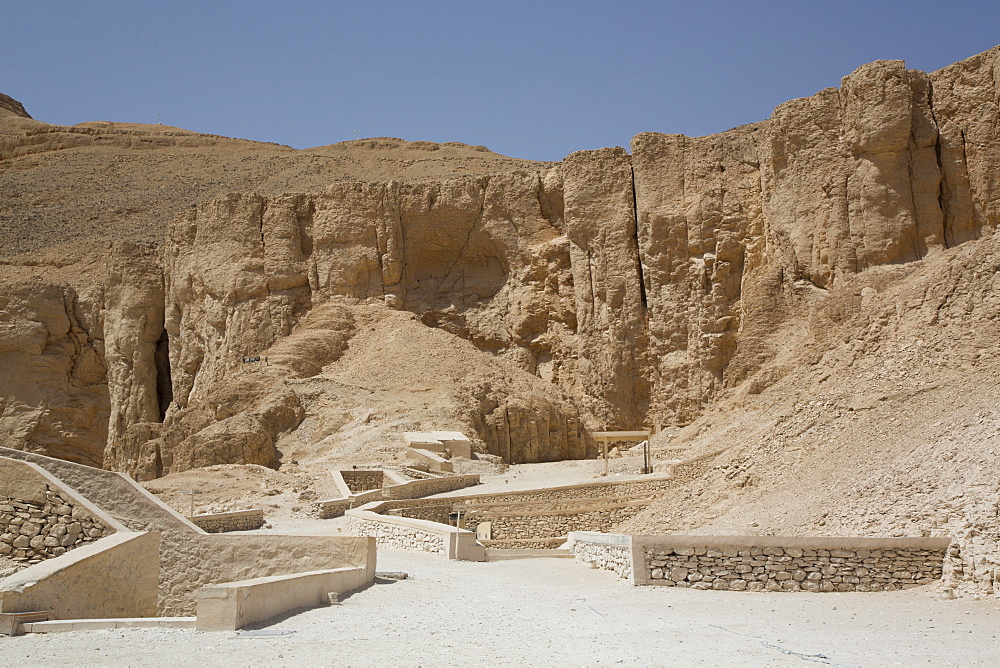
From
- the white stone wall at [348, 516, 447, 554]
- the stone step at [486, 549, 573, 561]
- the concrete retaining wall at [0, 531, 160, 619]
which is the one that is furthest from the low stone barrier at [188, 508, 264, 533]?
the concrete retaining wall at [0, 531, 160, 619]

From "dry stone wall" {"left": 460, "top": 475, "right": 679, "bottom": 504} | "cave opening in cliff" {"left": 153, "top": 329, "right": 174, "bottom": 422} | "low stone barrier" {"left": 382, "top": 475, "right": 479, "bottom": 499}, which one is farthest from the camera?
"cave opening in cliff" {"left": 153, "top": 329, "right": 174, "bottom": 422}

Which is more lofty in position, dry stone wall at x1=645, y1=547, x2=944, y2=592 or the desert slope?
the desert slope

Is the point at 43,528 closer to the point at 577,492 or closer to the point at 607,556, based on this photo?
the point at 607,556

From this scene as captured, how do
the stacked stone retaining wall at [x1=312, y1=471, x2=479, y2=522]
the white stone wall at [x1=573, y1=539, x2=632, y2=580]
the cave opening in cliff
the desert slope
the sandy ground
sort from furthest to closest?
the cave opening in cliff < the desert slope < the stacked stone retaining wall at [x1=312, y1=471, x2=479, y2=522] < the white stone wall at [x1=573, y1=539, x2=632, y2=580] < the sandy ground

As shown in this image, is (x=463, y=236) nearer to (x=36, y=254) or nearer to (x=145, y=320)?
(x=145, y=320)

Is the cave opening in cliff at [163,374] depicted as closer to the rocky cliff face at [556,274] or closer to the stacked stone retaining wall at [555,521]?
the rocky cliff face at [556,274]

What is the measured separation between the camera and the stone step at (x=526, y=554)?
15159 millimetres

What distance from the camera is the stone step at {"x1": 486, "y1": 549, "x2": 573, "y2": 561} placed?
1516cm

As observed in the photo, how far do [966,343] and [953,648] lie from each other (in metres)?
8.84

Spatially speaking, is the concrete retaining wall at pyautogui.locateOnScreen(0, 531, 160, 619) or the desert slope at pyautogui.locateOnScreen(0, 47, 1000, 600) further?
the desert slope at pyautogui.locateOnScreen(0, 47, 1000, 600)

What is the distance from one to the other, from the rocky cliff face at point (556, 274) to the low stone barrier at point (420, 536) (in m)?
14.4

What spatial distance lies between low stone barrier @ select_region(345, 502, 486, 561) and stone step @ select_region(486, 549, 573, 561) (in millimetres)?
483

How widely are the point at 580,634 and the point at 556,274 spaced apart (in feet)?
114

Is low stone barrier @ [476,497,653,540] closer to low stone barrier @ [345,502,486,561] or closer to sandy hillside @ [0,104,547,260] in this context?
low stone barrier @ [345,502,486,561]
